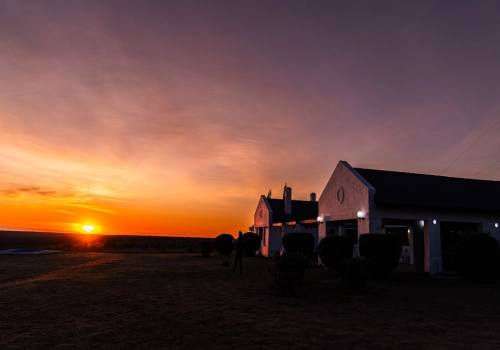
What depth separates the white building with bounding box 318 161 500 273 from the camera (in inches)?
744

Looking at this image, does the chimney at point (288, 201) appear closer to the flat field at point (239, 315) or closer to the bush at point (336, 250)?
the bush at point (336, 250)

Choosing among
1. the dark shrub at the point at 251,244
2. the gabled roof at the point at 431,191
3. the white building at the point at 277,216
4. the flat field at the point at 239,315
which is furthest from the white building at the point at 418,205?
the dark shrub at the point at 251,244

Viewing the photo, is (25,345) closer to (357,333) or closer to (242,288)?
(357,333)

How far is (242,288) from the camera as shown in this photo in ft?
43.0

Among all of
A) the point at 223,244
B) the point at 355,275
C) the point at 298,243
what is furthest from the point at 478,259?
the point at 223,244

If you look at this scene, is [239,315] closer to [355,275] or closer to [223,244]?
[355,275]

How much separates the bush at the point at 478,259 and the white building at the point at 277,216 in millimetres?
16812

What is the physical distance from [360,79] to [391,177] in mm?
7870

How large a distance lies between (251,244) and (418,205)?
17.1m

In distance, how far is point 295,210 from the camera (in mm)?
35906

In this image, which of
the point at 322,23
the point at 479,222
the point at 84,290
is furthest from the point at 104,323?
the point at 479,222

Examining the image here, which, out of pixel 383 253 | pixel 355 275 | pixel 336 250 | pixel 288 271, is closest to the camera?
pixel 288 271

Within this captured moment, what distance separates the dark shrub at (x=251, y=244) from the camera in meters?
33.2

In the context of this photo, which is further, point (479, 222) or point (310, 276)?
point (479, 222)
